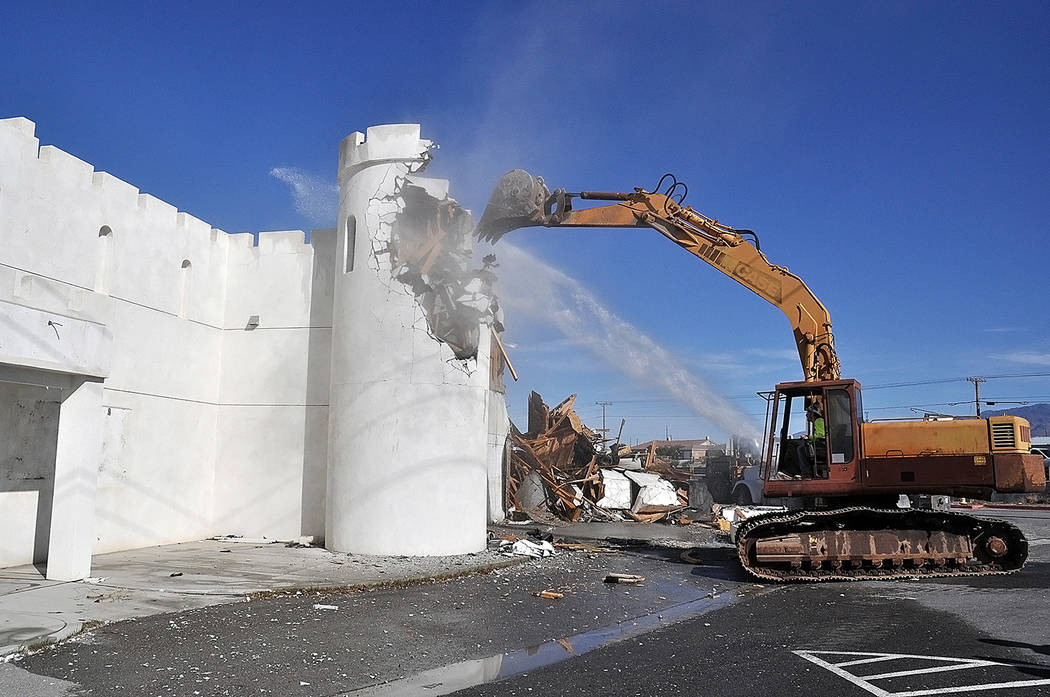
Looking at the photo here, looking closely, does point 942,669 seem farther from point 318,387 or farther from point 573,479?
point 573,479

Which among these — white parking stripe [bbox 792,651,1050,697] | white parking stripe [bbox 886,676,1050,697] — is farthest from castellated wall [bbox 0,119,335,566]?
white parking stripe [bbox 886,676,1050,697]

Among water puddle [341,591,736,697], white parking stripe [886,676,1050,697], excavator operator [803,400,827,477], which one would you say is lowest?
water puddle [341,591,736,697]

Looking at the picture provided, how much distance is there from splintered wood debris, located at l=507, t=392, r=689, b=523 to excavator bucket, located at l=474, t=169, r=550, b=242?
10482 millimetres

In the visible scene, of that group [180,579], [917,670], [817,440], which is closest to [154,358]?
[180,579]

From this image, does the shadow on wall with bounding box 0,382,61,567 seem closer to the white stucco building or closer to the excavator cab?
the white stucco building

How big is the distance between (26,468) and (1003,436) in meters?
14.9

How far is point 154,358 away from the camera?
14781 millimetres

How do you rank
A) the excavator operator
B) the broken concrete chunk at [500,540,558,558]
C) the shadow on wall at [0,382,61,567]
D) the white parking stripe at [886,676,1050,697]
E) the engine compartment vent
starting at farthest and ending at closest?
the broken concrete chunk at [500,540,558,558]
the excavator operator
the engine compartment vent
the shadow on wall at [0,382,61,567]
the white parking stripe at [886,676,1050,697]

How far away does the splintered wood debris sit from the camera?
76.3 feet

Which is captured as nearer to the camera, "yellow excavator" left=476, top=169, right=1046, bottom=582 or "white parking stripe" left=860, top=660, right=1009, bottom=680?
"white parking stripe" left=860, top=660, right=1009, bottom=680

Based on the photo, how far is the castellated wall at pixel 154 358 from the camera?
10.9 metres

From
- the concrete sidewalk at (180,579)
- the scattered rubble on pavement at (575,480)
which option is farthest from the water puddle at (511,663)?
the scattered rubble on pavement at (575,480)

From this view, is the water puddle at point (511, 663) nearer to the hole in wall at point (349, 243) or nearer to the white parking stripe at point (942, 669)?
the white parking stripe at point (942, 669)

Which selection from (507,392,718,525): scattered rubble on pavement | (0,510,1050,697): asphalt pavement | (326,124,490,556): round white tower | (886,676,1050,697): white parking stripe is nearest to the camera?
(886,676,1050,697): white parking stripe
